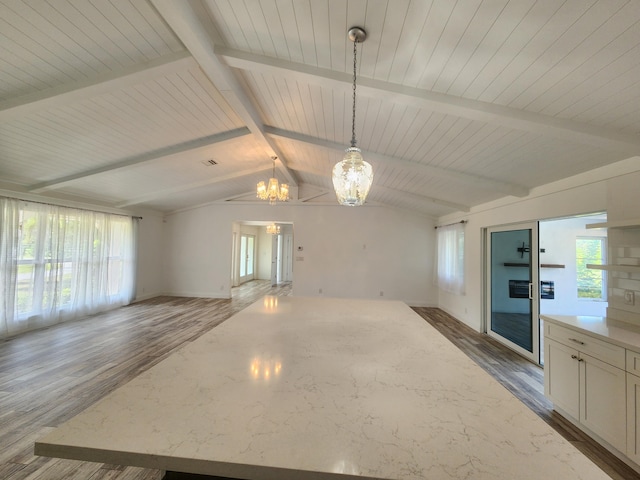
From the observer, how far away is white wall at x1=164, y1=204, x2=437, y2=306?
6.91 m

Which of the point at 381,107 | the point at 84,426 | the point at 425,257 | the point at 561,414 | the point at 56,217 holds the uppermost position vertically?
the point at 381,107

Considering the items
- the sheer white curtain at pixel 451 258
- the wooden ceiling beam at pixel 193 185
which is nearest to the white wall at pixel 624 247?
the sheer white curtain at pixel 451 258

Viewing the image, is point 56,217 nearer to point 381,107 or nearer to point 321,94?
point 321,94

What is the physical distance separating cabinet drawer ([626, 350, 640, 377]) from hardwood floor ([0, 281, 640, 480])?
659 millimetres

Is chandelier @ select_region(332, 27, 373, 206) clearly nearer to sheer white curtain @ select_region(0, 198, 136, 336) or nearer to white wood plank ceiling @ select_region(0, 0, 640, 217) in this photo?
white wood plank ceiling @ select_region(0, 0, 640, 217)

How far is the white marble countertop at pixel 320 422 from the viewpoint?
0.66 m

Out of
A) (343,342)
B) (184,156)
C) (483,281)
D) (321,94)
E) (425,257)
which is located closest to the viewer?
(343,342)

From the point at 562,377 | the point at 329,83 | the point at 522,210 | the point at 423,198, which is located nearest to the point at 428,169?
the point at 522,210

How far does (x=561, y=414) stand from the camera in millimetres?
2420

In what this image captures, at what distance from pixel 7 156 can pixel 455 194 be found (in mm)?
6073

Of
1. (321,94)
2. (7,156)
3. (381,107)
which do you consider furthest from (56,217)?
(381,107)

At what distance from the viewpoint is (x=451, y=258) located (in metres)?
5.75

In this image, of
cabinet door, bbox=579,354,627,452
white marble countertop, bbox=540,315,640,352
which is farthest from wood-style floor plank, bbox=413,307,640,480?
white marble countertop, bbox=540,315,640,352

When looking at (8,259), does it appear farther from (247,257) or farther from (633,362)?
(247,257)
